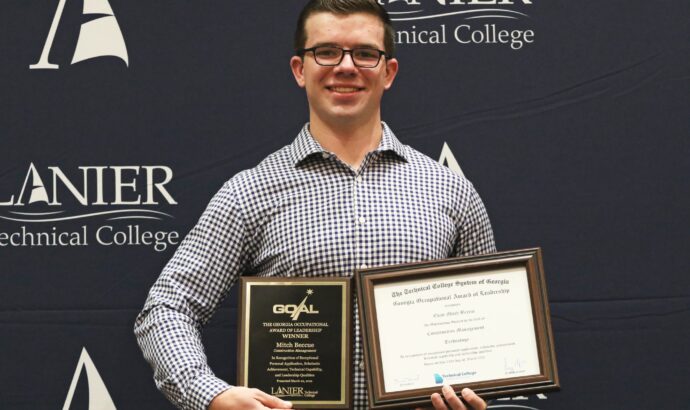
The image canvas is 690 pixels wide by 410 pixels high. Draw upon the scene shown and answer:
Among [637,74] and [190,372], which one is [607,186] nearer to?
[637,74]

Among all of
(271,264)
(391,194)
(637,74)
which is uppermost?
(637,74)

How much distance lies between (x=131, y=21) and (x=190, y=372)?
1148mm

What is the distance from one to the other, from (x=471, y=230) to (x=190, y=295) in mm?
686

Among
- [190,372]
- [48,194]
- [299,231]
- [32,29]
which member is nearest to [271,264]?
[299,231]

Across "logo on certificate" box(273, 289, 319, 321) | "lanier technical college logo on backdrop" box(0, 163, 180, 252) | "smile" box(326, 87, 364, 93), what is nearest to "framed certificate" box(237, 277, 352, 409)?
"logo on certificate" box(273, 289, 319, 321)

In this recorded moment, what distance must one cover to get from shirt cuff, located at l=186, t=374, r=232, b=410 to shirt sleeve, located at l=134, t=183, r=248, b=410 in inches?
0.7

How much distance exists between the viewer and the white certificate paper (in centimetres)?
186

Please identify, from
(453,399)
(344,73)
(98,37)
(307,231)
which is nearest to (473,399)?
(453,399)

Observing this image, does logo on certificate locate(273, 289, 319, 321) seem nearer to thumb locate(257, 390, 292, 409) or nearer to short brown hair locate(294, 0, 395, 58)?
thumb locate(257, 390, 292, 409)

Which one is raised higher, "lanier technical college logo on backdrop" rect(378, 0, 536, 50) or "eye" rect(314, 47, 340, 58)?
"lanier technical college logo on backdrop" rect(378, 0, 536, 50)

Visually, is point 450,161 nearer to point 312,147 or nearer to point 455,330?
point 312,147

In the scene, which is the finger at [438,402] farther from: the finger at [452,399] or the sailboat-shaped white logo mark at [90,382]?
the sailboat-shaped white logo mark at [90,382]

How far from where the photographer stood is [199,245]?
→ 2084 millimetres

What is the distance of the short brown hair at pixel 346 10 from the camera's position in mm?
2057
